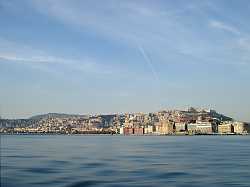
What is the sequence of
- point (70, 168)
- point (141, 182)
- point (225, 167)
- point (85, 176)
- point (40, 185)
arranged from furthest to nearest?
point (225, 167), point (70, 168), point (85, 176), point (141, 182), point (40, 185)

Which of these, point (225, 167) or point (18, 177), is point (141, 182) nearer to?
point (18, 177)

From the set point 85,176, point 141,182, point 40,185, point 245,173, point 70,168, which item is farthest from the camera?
point 70,168

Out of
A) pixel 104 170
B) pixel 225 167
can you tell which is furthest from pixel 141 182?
pixel 225 167

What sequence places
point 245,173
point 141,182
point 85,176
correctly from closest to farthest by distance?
point 141,182, point 85,176, point 245,173

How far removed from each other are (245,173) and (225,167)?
6155 millimetres

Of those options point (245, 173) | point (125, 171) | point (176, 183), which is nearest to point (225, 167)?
point (245, 173)

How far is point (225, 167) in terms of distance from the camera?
47.3 m

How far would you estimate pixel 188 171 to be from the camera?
42.7 m

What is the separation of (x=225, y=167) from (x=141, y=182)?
49.4 feet

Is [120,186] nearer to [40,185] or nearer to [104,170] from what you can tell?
[40,185]

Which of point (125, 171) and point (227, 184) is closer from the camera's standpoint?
point (227, 184)

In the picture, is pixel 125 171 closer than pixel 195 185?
No

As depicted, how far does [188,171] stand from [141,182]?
8932 millimetres

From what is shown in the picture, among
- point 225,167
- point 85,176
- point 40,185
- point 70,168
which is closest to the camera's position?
point 40,185
